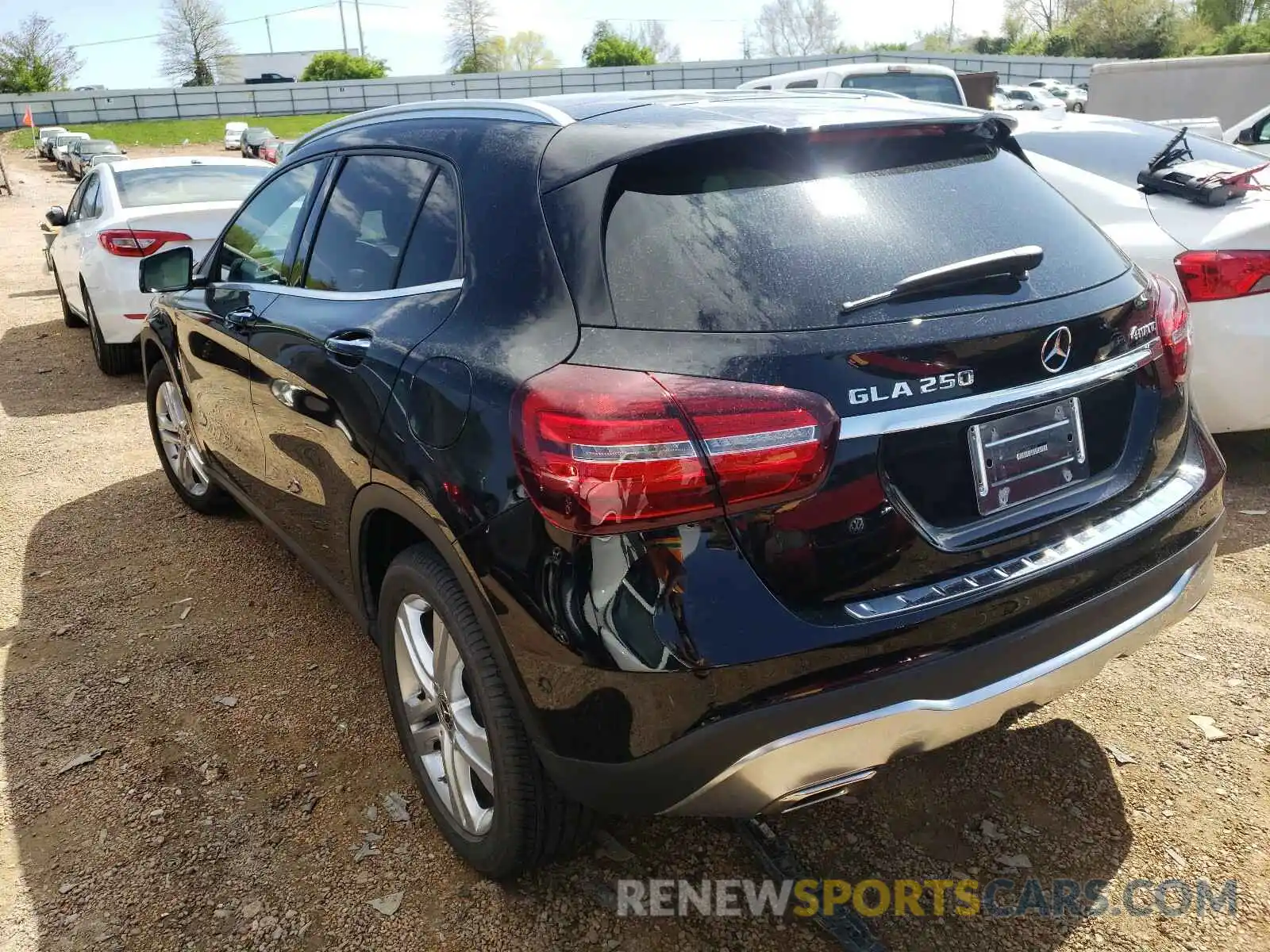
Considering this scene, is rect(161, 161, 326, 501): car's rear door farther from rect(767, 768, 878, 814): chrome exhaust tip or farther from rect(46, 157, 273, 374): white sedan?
rect(46, 157, 273, 374): white sedan

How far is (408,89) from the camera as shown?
57.1 m

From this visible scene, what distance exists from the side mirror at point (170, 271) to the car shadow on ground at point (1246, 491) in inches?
168

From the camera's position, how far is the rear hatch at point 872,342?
1814 mm

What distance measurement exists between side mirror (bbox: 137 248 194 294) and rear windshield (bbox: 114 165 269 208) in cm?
408

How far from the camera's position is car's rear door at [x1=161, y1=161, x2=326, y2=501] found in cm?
324

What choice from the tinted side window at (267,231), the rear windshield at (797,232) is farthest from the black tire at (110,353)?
the rear windshield at (797,232)

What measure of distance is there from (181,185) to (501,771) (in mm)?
7375

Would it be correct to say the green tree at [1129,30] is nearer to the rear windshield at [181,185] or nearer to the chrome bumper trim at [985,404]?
the rear windshield at [181,185]

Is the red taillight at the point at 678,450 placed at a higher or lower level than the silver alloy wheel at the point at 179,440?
higher

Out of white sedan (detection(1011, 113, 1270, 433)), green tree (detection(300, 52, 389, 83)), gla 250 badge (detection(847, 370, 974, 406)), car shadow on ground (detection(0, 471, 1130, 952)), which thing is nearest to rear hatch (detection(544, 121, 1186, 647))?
gla 250 badge (detection(847, 370, 974, 406))

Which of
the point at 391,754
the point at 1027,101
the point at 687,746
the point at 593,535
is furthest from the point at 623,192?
the point at 1027,101

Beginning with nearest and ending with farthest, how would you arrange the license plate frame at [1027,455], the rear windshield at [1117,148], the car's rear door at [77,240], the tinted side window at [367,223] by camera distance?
the license plate frame at [1027,455]
the tinted side window at [367,223]
the rear windshield at [1117,148]
the car's rear door at [77,240]

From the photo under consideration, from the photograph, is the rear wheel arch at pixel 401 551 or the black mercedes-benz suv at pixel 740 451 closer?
the black mercedes-benz suv at pixel 740 451

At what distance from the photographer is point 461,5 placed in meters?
87.6
